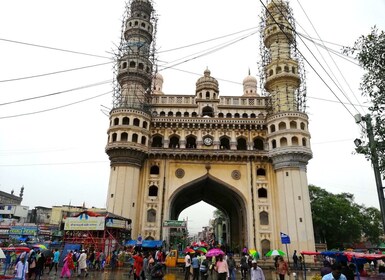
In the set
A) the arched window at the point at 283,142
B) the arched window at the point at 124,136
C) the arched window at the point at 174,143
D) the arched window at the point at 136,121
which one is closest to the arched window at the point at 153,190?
the arched window at the point at 174,143

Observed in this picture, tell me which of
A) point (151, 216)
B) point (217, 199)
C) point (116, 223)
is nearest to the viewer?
point (116, 223)

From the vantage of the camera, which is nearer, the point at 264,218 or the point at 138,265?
the point at 138,265

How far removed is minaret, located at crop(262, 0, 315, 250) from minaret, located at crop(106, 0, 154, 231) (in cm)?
1388

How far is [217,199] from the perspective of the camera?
132 feet

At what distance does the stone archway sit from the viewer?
3253 cm

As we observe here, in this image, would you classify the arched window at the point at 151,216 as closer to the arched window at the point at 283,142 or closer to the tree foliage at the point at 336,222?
the arched window at the point at 283,142

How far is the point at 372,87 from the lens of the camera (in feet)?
38.2

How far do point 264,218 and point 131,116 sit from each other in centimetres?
1724

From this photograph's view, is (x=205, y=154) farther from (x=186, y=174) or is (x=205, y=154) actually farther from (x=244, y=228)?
(x=244, y=228)

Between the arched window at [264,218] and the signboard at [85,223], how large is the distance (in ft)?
53.2

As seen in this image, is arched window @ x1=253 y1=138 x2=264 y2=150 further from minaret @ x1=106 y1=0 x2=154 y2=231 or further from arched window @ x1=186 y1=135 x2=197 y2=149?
minaret @ x1=106 y1=0 x2=154 y2=231

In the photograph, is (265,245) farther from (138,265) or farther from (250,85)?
(250,85)

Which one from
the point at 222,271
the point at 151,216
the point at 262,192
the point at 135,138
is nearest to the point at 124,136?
the point at 135,138

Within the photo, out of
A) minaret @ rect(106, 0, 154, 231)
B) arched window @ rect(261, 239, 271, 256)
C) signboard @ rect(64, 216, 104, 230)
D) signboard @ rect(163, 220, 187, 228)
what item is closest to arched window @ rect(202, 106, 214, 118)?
minaret @ rect(106, 0, 154, 231)
